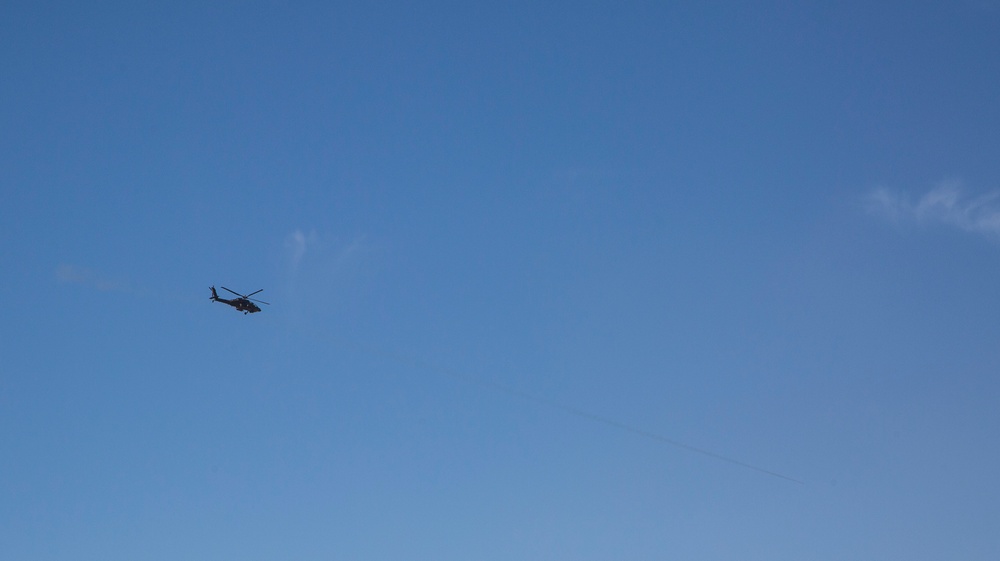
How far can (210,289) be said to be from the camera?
94.0 meters

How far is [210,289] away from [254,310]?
22.1ft

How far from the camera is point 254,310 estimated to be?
92.2m
